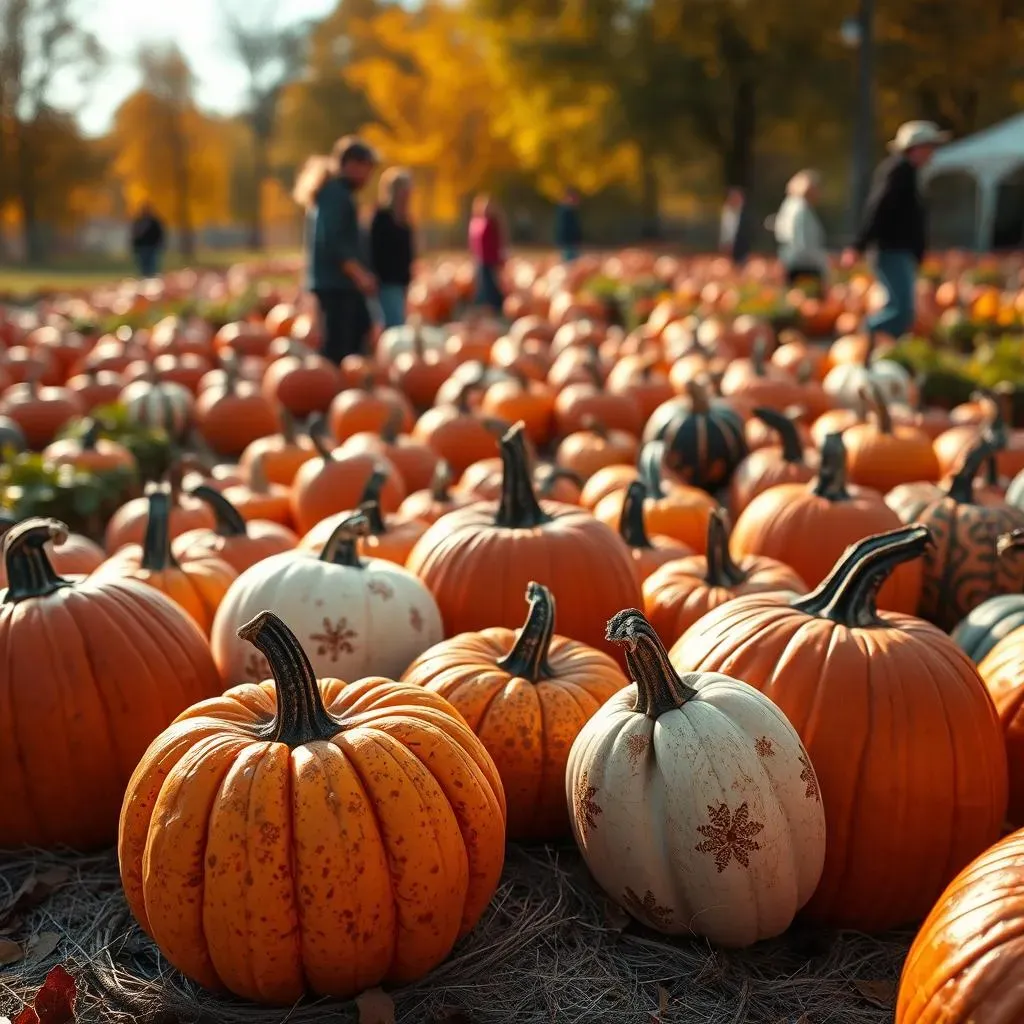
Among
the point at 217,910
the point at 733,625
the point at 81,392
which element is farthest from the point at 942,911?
the point at 81,392

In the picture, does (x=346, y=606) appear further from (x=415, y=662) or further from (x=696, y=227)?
(x=696, y=227)

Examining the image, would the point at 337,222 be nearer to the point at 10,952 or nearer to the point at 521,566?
the point at 521,566

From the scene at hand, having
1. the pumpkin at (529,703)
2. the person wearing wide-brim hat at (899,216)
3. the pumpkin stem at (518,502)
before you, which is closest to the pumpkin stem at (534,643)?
the pumpkin at (529,703)

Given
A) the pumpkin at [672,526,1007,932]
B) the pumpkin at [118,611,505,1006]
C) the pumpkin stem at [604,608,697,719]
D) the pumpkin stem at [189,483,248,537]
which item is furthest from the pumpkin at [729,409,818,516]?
the pumpkin at [118,611,505,1006]

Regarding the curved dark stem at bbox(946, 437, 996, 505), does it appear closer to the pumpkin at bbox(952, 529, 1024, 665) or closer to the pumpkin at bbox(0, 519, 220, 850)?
the pumpkin at bbox(952, 529, 1024, 665)

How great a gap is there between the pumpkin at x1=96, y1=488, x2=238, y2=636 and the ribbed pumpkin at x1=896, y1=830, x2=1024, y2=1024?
2.49m

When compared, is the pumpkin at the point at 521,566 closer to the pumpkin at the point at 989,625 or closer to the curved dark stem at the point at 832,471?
the curved dark stem at the point at 832,471

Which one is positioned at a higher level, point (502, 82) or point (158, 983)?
point (502, 82)

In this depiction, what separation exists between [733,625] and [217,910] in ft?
4.71

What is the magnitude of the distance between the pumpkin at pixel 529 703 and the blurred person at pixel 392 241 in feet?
28.6

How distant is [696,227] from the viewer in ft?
156

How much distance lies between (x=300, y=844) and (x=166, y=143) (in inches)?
2113

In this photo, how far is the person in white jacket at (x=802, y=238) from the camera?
13836mm

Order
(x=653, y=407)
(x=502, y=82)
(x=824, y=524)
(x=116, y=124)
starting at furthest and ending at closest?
(x=116, y=124) < (x=502, y=82) < (x=653, y=407) < (x=824, y=524)
